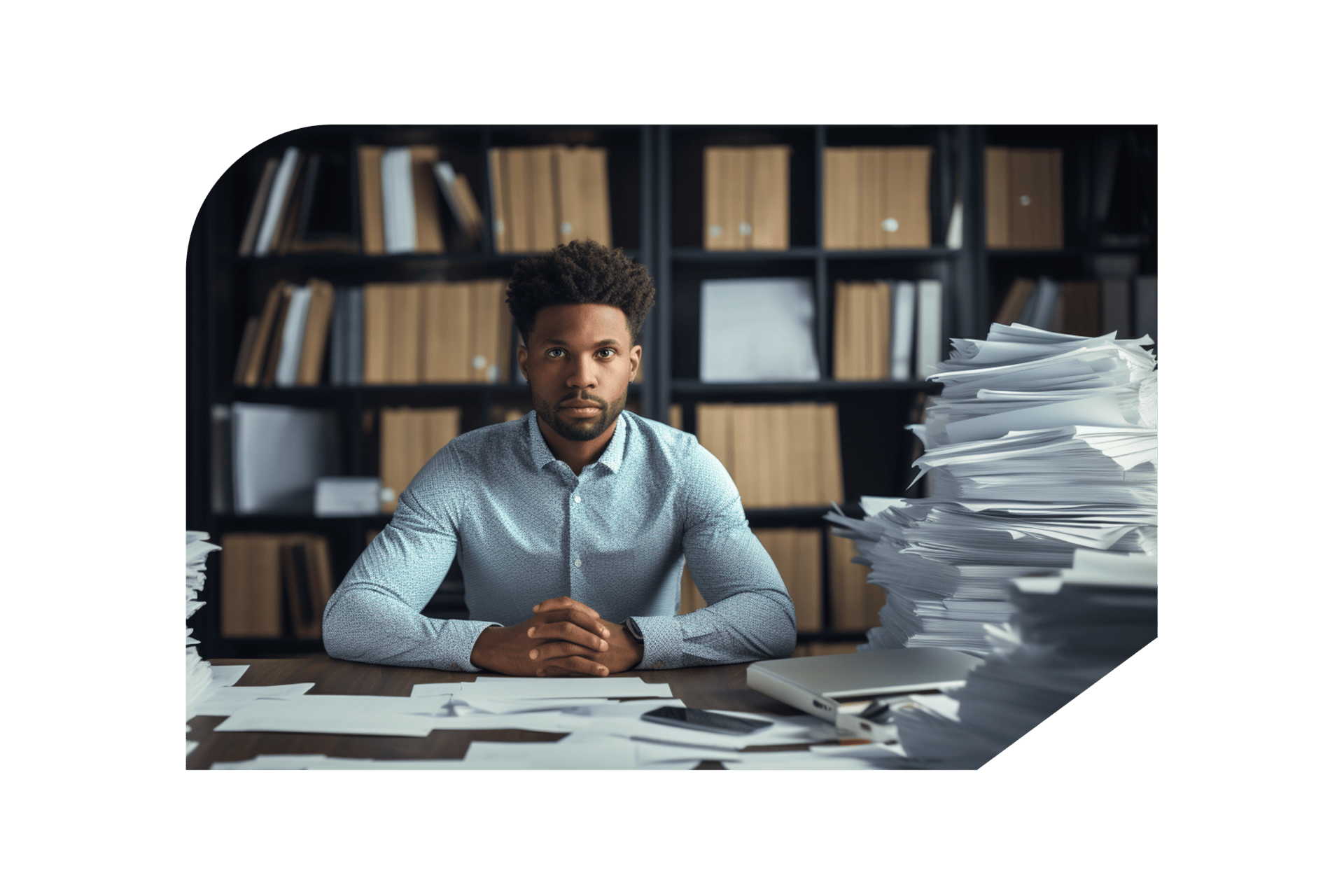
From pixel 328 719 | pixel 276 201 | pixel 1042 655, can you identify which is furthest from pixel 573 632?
pixel 276 201

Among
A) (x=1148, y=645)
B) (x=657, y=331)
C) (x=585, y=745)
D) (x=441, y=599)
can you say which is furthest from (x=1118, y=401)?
(x=441, y=599)

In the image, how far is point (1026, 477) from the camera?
1.28m

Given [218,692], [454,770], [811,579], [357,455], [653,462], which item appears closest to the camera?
[454,770]

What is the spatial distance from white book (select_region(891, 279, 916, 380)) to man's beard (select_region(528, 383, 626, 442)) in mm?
1174

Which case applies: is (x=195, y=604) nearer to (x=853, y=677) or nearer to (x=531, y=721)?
(x=531, y=721)

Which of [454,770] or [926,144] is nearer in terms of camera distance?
[454,770]

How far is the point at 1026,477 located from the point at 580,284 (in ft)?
2.95

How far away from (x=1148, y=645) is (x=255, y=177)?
2822 millimetres

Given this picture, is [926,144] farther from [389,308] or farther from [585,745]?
[585,745]

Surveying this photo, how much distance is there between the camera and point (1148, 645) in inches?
43.9

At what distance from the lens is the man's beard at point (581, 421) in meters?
1.77

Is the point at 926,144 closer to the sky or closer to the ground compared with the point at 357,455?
closer to the sky

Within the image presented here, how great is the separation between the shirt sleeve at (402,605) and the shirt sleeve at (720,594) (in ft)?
1.00

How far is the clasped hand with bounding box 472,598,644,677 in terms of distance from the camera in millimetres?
1384
